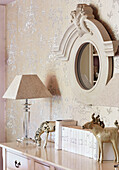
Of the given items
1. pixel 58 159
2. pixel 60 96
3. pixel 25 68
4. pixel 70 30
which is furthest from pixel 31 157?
pixel 25 68

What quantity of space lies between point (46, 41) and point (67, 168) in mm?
1463

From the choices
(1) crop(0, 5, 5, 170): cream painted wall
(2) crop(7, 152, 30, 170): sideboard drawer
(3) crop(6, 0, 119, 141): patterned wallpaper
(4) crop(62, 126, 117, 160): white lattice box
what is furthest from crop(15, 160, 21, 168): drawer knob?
(1) crop(0, 5, 5, 170): cream painted wall

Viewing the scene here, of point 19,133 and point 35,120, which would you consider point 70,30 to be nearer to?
point 35,120

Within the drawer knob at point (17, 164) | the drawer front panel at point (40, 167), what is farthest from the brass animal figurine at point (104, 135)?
the drawer knob at point (17, 164)

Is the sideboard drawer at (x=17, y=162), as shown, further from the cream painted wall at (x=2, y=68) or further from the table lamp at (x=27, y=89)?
the cream painted wall at (x=2, y=68)

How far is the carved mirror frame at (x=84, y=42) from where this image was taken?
92.4 inches

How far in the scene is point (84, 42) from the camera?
2.56 m

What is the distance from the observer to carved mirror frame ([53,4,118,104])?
2.35 meters

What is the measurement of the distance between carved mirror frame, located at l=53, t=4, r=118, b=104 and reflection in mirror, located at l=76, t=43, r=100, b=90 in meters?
0.03

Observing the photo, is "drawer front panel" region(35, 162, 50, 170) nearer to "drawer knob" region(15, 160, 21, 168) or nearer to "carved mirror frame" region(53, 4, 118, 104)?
"drawer knob" region(15, 160, 21, 168)

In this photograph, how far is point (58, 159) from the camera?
7.41ft

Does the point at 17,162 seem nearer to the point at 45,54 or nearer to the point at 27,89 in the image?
the point at 27,89

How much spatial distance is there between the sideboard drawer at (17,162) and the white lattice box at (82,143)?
1.00ft

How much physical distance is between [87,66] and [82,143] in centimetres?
59
